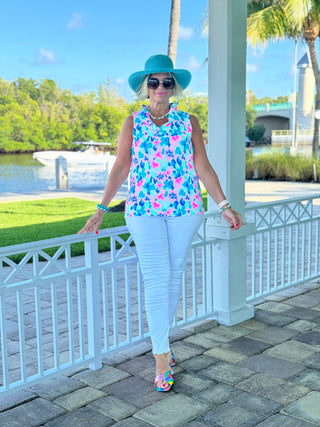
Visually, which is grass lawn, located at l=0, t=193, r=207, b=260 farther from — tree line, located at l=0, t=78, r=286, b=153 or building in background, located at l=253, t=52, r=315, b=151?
building in background, located at l=253, t=52, r=315, b=151

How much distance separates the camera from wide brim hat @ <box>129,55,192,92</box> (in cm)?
275

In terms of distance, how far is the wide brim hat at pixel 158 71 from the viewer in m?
2.75

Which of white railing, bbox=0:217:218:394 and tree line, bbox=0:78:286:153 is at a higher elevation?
tree line, bbox=0:78:286:153

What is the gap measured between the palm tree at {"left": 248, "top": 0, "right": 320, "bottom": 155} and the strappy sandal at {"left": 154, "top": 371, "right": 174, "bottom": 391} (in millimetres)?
15385

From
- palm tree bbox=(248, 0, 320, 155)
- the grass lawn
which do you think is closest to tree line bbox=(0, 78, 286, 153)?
palm tree bbox=(248, 0, 320, 155)

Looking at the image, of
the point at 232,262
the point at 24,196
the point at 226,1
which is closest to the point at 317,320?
the point at 232,262

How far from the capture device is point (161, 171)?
274 cm

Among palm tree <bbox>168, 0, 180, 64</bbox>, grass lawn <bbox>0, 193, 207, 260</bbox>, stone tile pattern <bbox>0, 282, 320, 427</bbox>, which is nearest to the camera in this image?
stone tile pattern <bbox>0, 282, 320, 427</bbox>

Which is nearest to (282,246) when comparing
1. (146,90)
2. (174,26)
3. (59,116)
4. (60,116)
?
(146,90)

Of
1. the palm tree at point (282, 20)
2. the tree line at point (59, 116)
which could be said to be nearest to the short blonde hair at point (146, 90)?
the palm tree at point (282, 20)

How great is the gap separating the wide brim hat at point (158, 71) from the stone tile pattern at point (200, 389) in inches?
62.7

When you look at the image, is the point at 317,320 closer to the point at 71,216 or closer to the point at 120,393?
the point at 120,393

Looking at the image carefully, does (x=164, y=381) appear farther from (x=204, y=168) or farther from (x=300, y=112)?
(x=300, y=112)

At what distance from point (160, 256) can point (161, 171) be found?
1.43 feet
